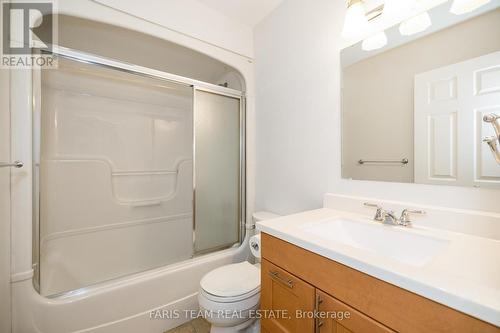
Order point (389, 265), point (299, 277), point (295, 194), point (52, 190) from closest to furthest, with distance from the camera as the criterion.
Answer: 1. point (389, 265)
2. point (299, 277)
3. point (295, 194)
4. point (52, 190)

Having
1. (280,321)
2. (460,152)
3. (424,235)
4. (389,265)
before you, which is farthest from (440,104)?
(280,321)

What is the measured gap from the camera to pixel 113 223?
211cm

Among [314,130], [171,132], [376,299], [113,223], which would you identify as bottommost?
[113,223]

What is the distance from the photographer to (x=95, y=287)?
136 centimetres

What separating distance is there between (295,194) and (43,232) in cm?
209

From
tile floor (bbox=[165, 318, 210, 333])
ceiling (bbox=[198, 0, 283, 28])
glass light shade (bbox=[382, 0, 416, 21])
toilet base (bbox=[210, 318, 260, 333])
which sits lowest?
tile floor (bbox=[165, 318, 210, 333])

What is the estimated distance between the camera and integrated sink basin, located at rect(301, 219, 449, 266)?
2.84 feet

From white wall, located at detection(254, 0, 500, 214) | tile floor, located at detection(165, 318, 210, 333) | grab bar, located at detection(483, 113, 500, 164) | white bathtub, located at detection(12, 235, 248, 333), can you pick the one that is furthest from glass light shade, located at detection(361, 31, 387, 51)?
tile floor, located at detection(165, 318, 210, 333)

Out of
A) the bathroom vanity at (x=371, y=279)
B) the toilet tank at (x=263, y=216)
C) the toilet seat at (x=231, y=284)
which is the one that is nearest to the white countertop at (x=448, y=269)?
the bathroom vanity at (x=371, y=279)

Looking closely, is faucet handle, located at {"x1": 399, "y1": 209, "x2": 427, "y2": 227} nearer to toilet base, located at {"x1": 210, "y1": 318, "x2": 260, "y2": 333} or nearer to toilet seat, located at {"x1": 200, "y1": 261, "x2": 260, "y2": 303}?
toilet seat, located at {"x1": 200, "y1": 261, "x2": 260, "y2": 303}

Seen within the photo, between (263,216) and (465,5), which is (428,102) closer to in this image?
(465,5)

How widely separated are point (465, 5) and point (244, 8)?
1487 millimetres

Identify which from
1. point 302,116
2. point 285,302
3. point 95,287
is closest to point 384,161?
point 302,116

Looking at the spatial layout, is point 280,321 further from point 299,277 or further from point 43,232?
point 43,232
